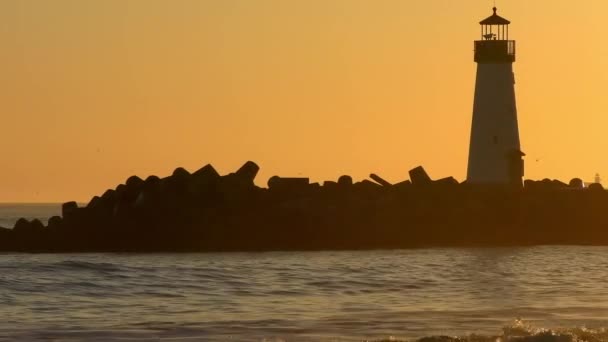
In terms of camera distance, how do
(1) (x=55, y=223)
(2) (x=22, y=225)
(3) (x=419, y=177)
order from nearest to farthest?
(1) (x=55, y=223), (2) (x=22, y=225), (3) (x=419, y=177)

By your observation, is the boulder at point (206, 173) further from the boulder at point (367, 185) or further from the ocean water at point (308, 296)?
the boulder at point (367, 185)

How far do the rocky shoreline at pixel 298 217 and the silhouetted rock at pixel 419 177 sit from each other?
0.04 meters

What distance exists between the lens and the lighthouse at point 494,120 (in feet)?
156

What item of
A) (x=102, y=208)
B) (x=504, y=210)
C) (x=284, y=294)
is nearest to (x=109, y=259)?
(x=102, y=208)

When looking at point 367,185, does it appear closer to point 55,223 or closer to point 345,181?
point 345,181

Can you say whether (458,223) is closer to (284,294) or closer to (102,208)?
(102,208)

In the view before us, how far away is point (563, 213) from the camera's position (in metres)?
48.1

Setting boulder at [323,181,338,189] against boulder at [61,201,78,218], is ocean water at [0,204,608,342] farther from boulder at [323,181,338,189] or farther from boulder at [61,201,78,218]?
boulder at [323,181,338,189]

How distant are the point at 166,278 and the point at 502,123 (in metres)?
17.6

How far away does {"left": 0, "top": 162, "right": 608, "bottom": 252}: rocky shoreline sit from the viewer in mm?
42625

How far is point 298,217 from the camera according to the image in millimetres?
43844

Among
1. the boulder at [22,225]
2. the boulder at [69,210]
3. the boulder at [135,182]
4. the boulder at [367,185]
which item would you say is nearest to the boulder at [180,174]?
the boulder at [135,182]

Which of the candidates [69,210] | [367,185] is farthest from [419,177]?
[69,210]

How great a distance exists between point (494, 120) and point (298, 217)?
7.48m
